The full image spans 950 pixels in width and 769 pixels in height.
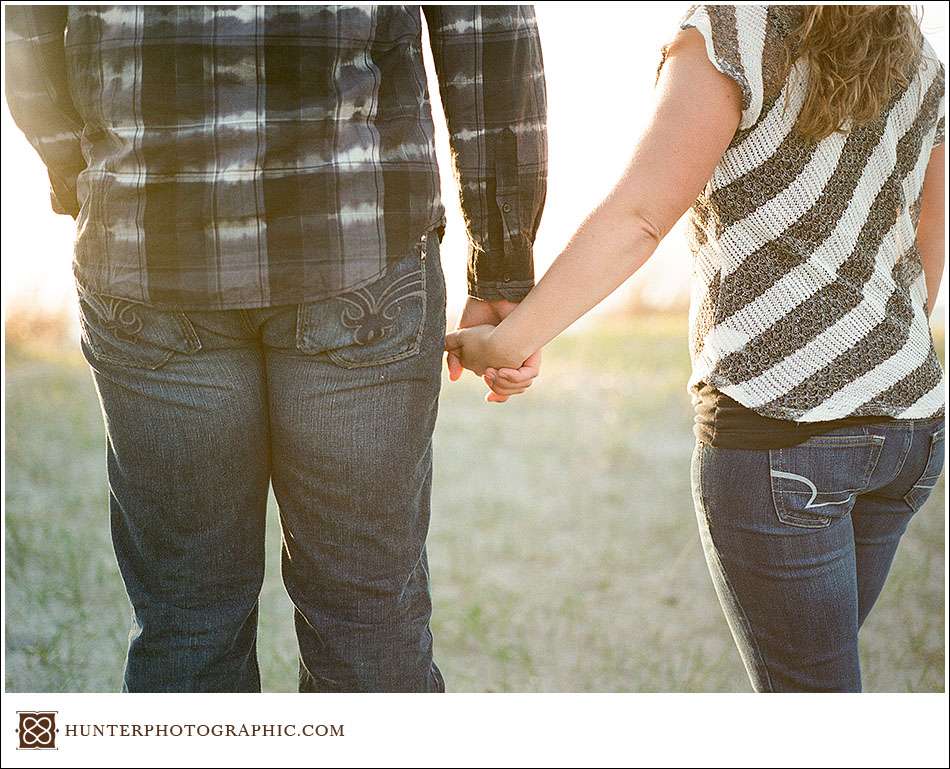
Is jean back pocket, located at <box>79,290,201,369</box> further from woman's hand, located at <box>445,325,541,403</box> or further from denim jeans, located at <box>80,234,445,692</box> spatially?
woman's hand, located at <box>445,325,541,403</box>

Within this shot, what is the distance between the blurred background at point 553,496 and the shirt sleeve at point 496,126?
111mm

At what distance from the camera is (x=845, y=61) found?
3.43 feet

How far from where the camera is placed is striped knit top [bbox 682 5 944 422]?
1.05 meters

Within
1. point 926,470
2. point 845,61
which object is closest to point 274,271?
point 845,61

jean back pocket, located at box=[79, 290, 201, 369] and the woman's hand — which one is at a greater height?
jean back pocket, located at box=[79, 290, 201, 369]

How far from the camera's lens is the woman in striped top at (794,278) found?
3.41 ft

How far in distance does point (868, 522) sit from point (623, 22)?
0.85m

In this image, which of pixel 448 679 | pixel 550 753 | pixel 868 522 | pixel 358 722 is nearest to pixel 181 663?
pixel 358 722

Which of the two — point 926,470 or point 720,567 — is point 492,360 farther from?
point 926,470

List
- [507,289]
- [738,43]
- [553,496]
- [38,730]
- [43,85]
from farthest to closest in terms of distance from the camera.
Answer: [553,496], [38,730], [507,289], [43,85], [738,43]

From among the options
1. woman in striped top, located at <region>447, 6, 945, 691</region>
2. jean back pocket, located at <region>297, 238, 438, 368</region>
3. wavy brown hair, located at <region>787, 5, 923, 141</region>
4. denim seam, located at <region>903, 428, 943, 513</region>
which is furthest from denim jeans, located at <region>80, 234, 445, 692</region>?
denim seam, located at <region>903, 428, 943, 513</region>

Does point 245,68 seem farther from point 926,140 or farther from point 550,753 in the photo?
point 550,753

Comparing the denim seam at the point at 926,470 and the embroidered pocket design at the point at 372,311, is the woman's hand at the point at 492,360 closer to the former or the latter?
the embroidered pocket design at the point at 372,311

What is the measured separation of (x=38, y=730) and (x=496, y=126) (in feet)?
3.62
